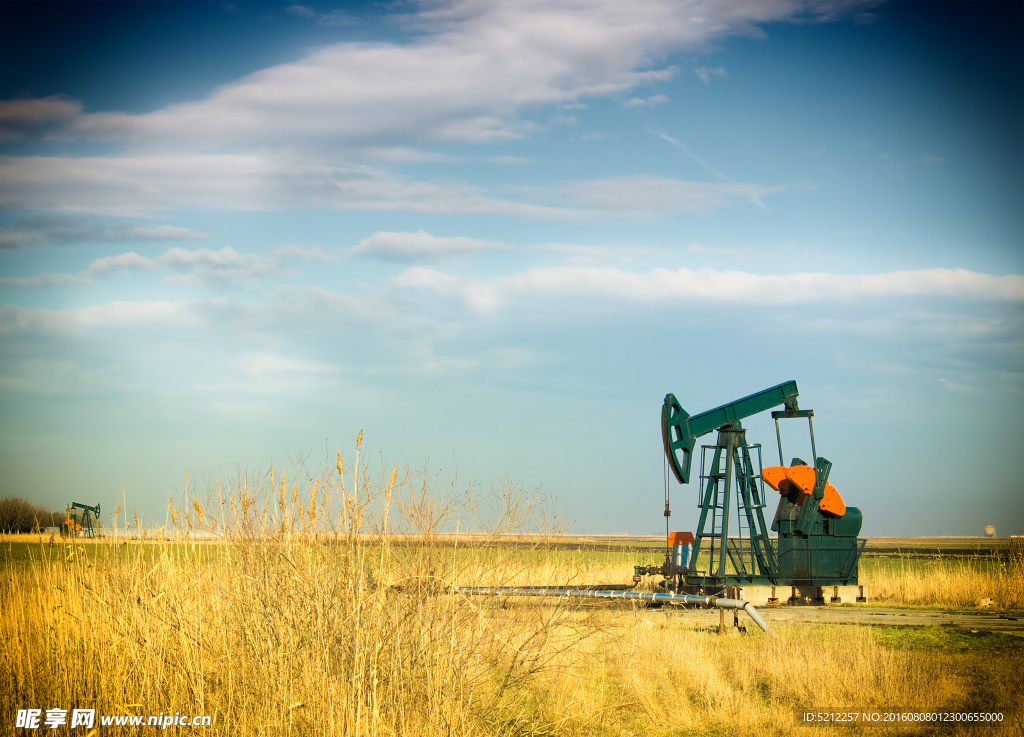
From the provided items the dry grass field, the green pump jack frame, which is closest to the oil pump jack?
the green pump jack frame

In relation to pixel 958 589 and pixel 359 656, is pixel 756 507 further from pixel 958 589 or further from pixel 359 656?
pixel 359 656

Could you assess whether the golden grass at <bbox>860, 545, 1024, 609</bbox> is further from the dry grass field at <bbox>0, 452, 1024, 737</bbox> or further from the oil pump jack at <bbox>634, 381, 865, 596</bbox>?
the dry grass field at <bbox>0, 452, 1024, 737</bbox>

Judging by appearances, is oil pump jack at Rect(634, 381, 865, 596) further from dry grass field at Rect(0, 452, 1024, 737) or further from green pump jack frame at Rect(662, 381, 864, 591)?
dry grass field at Rect(0, 452, 1024, 737)

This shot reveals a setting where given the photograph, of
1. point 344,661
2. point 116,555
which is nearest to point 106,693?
point 116,555

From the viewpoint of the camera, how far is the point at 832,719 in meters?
7.86

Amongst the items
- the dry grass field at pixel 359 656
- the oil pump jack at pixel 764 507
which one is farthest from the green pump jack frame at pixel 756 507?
the dry grass field at pixel 359 656

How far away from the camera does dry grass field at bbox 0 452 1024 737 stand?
250 inches

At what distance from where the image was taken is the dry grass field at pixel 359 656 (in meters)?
6.34

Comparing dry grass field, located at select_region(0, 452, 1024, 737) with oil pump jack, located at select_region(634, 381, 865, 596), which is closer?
dry grass field, located at select_region(0, 452, 1024, 737)

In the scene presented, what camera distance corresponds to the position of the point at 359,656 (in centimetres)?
624

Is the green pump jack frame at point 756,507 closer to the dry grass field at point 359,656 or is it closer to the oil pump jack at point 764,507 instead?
the oil pump jack at point 764,507

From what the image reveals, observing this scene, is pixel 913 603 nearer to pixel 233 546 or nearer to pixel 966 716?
pixel 966 716

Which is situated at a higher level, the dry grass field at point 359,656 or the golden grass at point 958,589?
the dry grass field at point 359,656

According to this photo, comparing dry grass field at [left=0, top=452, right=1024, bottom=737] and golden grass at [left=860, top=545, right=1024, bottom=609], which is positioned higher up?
dry grass field at [left=0, top=452, right=1024, bottom=737]
